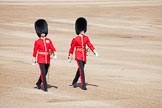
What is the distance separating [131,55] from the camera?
57.8 ft

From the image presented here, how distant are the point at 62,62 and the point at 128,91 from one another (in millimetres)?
4865

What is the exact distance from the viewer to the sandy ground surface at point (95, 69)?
10.1m

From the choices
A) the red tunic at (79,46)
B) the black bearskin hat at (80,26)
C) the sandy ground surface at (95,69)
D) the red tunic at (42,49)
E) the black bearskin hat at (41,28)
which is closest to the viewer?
the sandy ground surface at (95,69)

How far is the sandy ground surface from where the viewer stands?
10.1 meters

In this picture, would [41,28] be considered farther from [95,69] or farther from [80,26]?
[95,69]

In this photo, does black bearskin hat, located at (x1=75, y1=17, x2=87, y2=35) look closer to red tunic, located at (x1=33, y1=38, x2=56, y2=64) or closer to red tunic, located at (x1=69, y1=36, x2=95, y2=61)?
red tunic, located at (x1=69, y1=36, x2=95, y2=61)

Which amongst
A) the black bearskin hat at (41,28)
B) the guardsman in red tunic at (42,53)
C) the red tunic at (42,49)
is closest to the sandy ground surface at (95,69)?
the guardsman in red tunic at (42,53)

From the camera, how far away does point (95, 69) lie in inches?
564

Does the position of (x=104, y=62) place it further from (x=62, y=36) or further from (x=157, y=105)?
(x=62, y=36)

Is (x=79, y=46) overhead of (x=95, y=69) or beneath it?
overhead

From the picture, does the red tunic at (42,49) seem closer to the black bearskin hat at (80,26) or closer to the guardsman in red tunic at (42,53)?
the guardsman in red tunic at (42,53)

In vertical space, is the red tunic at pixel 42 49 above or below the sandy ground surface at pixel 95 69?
above

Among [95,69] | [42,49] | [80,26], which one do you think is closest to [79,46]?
[80,26]

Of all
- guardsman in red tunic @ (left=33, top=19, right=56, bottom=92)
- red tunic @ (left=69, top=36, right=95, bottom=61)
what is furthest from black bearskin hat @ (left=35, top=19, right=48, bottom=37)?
red tunic @ (left=69, top=36, right=95, bottom=61)
